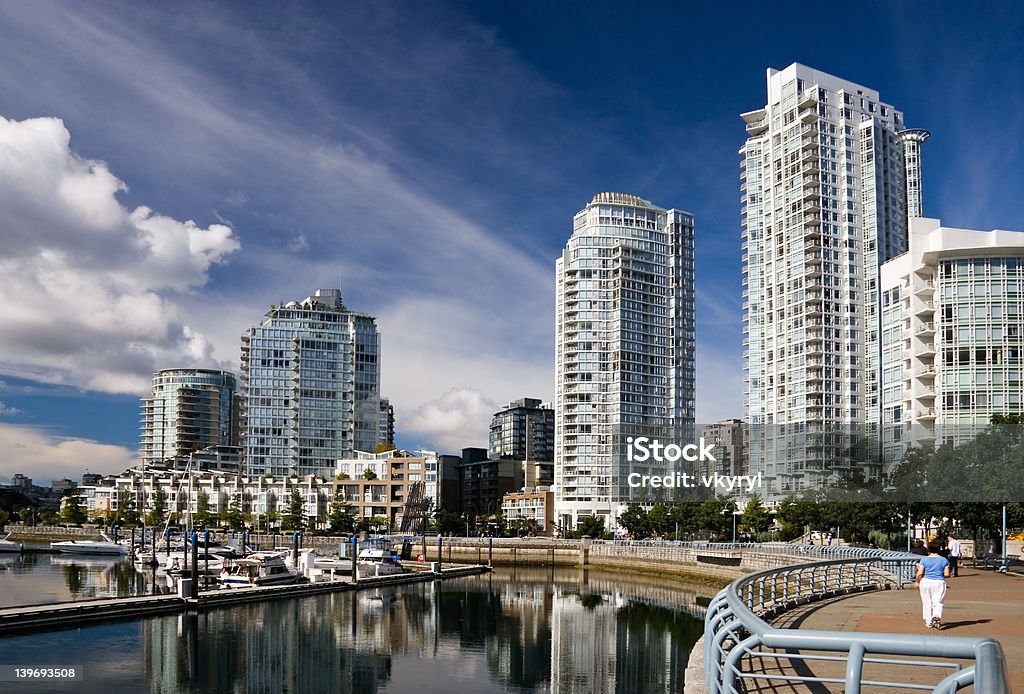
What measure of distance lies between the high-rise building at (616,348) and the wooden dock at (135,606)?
90.1 meters

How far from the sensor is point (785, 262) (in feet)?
503

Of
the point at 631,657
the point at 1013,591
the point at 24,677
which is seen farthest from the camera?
the point at 631,657

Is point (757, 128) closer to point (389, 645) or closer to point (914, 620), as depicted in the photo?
point (389, 645)

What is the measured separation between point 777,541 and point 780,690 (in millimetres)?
107454

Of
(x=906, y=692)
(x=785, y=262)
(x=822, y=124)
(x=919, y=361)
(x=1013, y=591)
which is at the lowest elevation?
(x=1013, y=591)

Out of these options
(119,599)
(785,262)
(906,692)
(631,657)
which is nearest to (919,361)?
(785,262)

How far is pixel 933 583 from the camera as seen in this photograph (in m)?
24.0

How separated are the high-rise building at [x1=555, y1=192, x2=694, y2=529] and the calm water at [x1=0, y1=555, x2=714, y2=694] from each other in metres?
86.7

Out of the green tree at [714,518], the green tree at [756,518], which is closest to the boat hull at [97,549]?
the green tree at [714,518]

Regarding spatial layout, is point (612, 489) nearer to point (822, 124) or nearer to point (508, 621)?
point (822, 124)

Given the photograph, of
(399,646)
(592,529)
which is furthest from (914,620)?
(592,529)

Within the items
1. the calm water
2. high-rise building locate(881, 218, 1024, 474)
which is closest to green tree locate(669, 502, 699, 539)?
high-rise building locate(881, 218, 1024, 474)

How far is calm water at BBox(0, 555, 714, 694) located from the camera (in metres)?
46.5

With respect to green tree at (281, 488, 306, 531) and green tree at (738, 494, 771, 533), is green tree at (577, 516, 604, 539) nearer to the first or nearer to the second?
green tree at (738, 494, 771, 533)
